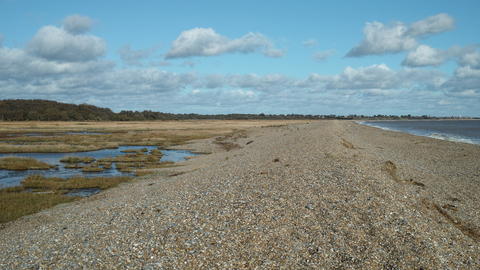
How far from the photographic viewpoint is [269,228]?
10117 mm

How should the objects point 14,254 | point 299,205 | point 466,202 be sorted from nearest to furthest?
1. point 14,254
2. point 299,205
3. point 466,202

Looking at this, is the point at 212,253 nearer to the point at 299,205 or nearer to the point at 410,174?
the point at 299,205

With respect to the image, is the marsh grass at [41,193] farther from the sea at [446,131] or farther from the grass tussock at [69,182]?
the sea at [446,131]

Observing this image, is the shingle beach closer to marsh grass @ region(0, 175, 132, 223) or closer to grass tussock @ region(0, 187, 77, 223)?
grass tussock @ region(0, 187, 77, 223)

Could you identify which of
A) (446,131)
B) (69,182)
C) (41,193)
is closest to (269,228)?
(41,193)

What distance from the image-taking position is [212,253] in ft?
29.1

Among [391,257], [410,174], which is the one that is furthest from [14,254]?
[410,174]

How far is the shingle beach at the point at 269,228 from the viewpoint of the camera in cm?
858

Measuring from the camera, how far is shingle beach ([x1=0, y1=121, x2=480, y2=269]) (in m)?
8.58

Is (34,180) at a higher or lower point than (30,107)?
lower

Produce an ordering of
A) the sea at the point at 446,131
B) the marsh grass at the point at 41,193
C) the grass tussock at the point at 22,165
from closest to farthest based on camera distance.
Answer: the marsh grass at the point at 41,193 → the grass tussock at the point at 22,165 → the sea at the point at 446,131

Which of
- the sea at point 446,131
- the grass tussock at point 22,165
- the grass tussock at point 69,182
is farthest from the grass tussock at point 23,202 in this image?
the sea at point 446,131

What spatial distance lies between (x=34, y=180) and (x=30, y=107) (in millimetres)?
149285

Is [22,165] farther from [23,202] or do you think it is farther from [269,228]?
[269,228]
